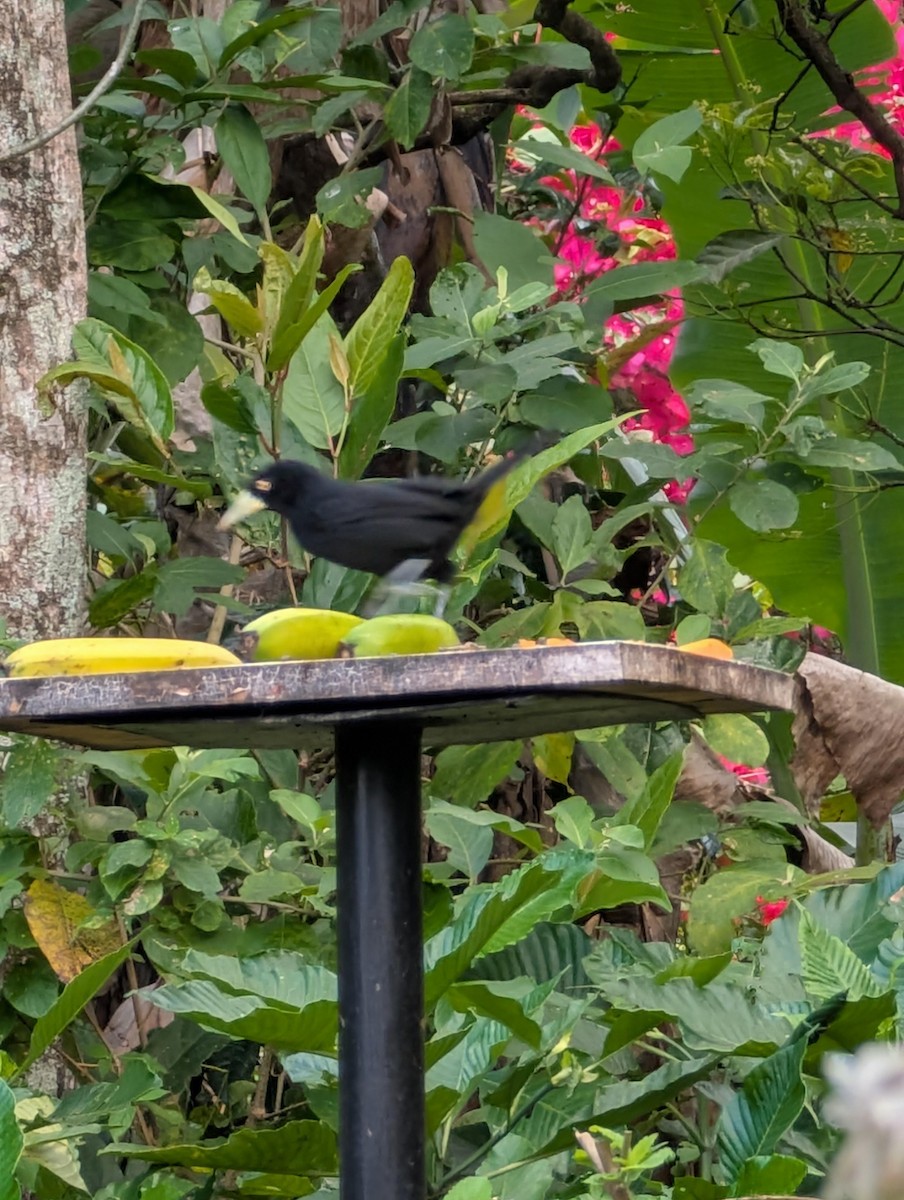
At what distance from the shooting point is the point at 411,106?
224 centimetres

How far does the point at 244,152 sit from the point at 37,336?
50 centimetres

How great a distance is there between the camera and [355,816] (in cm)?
109

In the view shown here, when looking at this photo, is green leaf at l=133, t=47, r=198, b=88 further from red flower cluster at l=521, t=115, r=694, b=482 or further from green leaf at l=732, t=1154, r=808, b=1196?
green leaf at l=732, t=1154, r=808, b=1196


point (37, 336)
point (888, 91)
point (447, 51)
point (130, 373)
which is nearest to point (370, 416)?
point (130, 373)

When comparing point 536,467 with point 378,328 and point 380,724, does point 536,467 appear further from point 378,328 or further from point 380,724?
point 380,724

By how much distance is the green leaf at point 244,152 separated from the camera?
2094mm

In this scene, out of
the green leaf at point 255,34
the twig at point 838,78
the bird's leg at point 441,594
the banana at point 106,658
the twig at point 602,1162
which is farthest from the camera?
the twig at point 838,78

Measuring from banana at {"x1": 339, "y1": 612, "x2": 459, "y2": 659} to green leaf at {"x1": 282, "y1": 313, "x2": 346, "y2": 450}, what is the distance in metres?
0.89

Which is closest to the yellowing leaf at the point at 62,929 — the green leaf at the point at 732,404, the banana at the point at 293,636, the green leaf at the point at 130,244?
the banana at the point at 293,636

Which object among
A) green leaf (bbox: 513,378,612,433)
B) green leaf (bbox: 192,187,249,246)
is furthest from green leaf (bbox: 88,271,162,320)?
green leaf (bbox: 513,378,612,433)

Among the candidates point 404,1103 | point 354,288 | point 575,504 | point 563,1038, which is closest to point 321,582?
point 575,504

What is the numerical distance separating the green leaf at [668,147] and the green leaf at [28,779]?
1.34 m

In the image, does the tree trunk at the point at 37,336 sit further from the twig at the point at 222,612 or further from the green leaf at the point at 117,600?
the twig at the point at 222,612

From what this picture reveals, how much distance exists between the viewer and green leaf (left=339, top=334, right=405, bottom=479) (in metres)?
1.79
